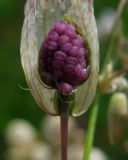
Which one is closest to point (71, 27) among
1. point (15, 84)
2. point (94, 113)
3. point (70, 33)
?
point (70, 33)

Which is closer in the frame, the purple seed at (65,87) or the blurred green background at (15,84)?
the purple seed at (65,87)

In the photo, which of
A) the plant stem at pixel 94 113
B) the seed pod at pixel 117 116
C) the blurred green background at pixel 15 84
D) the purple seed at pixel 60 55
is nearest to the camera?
A: the purple seed at pixel 60 55

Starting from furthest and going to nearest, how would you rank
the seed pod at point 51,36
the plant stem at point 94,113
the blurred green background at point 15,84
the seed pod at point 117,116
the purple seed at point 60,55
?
the blurred green background at point 15,84 < the seed pod at point 117,116 < the plant stem at point 94,113 < the seed pod at point 51,36 < the purple seed at point 60,55

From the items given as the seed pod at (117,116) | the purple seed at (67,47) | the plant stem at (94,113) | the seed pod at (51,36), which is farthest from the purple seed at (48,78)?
the seed pod at (117,116)

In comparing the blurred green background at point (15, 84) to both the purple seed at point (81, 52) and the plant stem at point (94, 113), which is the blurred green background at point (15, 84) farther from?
the purple seed at point (81, 52)

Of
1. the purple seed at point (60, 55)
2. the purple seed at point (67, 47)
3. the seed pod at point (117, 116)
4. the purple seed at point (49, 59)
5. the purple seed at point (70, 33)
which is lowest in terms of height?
the seed pod at point (117, 116)

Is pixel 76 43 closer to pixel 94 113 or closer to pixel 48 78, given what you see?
pixel 48 78
